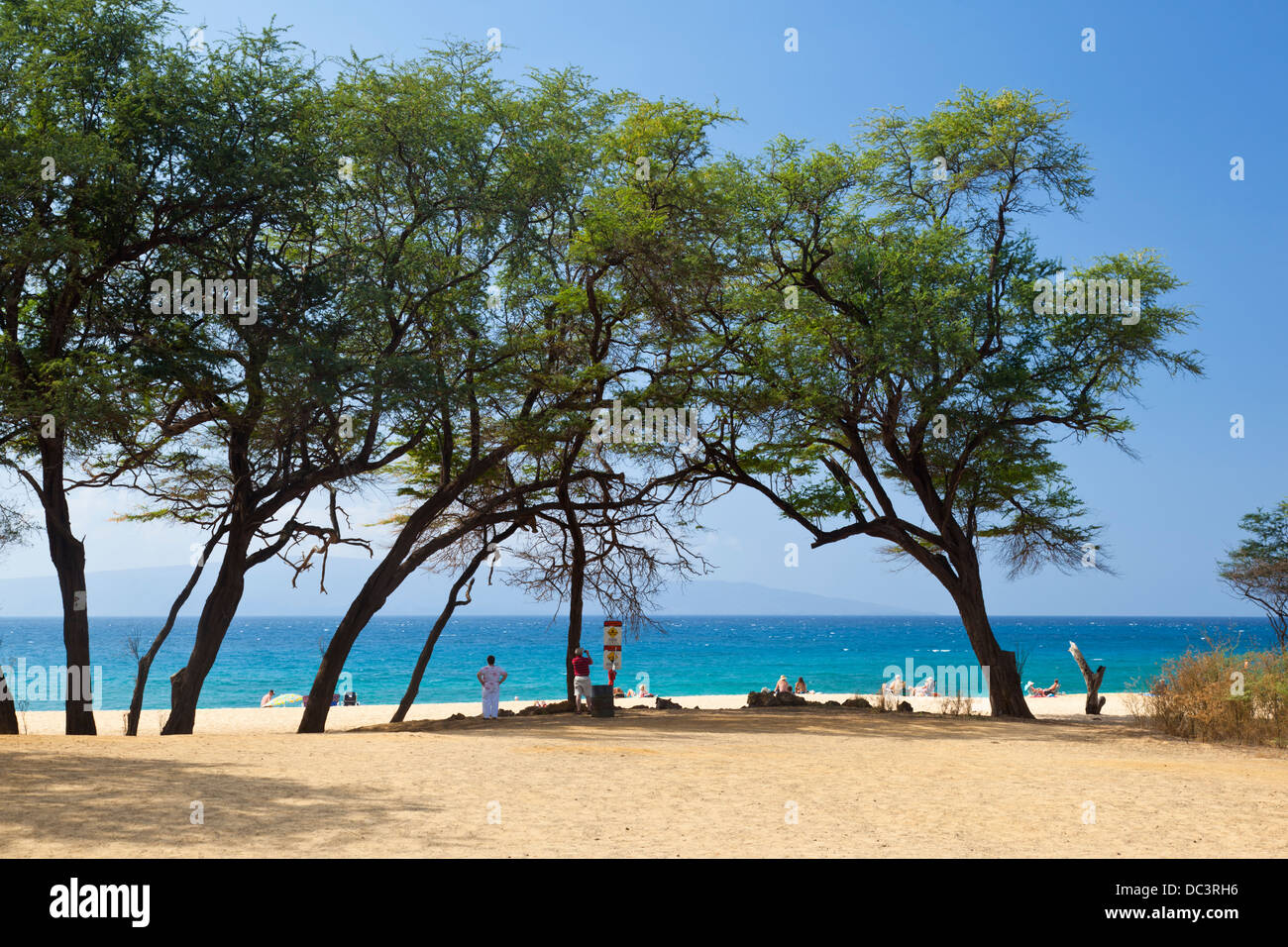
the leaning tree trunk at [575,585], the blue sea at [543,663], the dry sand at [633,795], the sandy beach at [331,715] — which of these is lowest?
the blue sea at [543,663]

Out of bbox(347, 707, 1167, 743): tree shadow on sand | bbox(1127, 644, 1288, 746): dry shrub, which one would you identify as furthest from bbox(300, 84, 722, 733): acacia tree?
bbox(1127, 644, 1288, 746): dry shrub

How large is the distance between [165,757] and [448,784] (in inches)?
167

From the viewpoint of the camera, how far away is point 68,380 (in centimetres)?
1480

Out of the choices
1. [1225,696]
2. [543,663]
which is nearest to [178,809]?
[1225,696]

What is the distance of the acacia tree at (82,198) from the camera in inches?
590

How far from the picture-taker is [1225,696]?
16.2 metres

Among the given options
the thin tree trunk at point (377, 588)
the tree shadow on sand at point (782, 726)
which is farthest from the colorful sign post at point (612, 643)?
the thin tree trunk at point (377, 588)

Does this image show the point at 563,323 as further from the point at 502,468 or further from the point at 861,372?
the point at 861,372

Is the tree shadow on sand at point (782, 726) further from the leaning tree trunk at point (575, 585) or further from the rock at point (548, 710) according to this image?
the leaning tree trunk at point (575, 585)

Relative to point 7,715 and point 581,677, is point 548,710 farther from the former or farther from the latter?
point 7,715

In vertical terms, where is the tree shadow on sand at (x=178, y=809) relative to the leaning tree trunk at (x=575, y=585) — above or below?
below

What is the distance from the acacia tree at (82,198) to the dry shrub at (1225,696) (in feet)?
58.3

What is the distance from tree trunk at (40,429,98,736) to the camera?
673 inches
